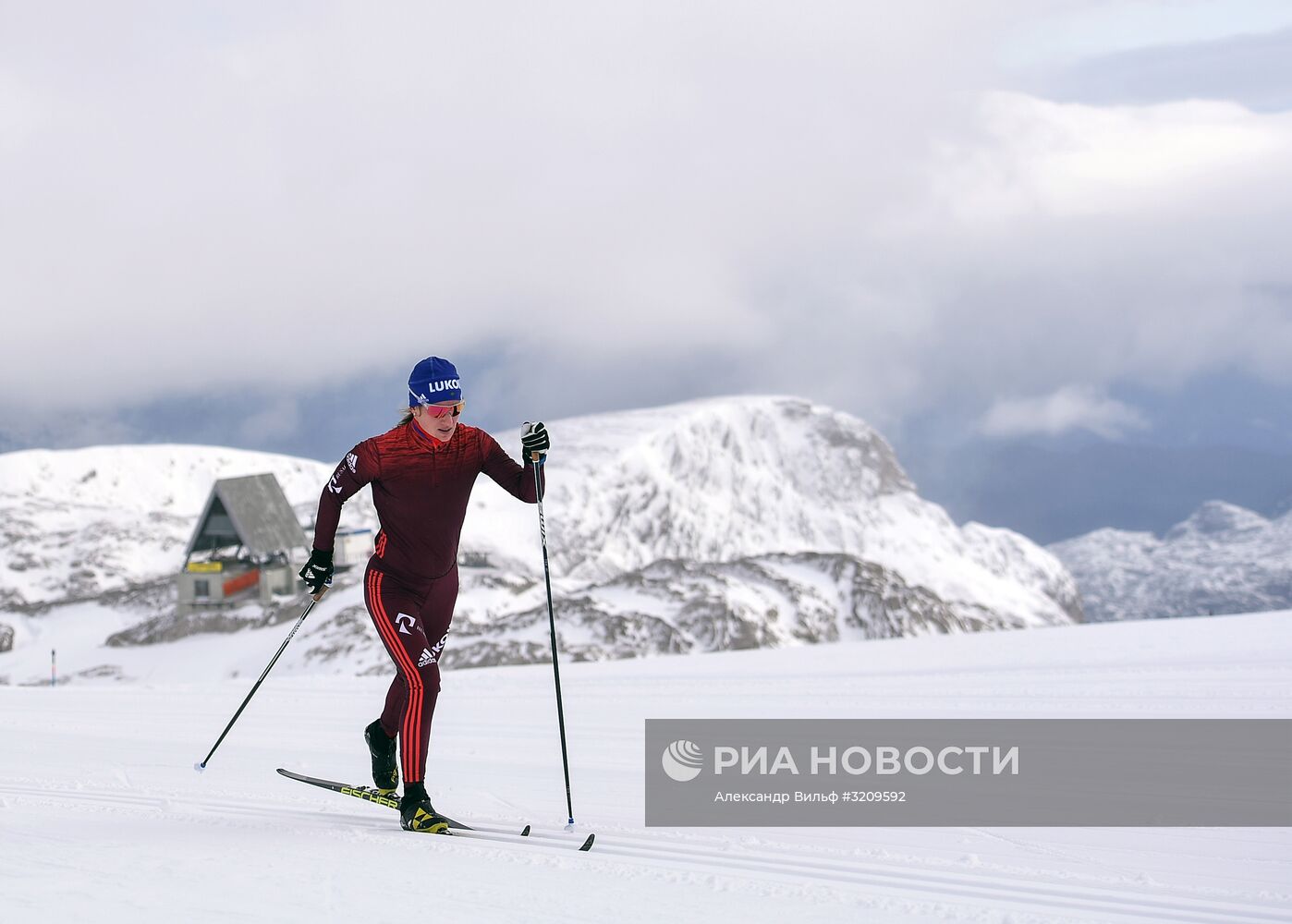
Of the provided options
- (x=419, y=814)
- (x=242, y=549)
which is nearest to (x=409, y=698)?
(x=419, y=814)

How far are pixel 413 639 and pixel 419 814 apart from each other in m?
0.94

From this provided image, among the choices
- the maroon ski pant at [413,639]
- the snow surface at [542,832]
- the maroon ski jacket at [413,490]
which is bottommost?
the snow surface at [542,832]

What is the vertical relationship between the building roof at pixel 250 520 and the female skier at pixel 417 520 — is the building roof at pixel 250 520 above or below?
above

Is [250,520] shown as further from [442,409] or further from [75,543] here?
[75,543]

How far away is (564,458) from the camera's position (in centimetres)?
14838

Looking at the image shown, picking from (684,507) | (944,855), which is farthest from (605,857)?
(684,507)

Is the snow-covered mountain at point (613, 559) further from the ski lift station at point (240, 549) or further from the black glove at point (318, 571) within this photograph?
the black glove at point (318, 571)

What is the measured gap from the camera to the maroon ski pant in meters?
6.05

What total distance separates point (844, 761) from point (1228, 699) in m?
4.22

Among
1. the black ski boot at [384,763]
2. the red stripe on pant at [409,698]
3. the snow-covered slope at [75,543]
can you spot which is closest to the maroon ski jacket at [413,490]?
the red stripe on pant at [409,698]

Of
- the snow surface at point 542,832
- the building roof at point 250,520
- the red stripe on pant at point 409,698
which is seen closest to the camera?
the snow surface at point 542,832

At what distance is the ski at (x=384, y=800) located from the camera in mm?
5742

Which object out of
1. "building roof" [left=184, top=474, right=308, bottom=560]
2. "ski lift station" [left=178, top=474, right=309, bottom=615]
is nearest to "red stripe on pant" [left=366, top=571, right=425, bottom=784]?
"ski lift station" [left=178, top=474, right=309, bottom=615]

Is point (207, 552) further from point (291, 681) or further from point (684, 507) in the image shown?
point (684, 507)
